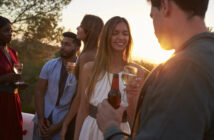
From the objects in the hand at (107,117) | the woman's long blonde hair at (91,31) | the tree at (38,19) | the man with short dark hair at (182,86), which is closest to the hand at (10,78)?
the woman's long blonde hair at (91,31)

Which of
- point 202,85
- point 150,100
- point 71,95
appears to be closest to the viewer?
point 202,85

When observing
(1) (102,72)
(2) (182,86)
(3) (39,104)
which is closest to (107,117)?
(2) (182,86)

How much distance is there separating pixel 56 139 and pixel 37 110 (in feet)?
2.13

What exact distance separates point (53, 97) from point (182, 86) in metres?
3.41

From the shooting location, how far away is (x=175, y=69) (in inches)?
34.5

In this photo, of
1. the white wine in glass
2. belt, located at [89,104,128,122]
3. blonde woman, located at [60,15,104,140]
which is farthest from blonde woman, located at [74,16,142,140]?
the white wine in glass

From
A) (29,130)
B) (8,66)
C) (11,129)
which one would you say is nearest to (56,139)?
(11,129)

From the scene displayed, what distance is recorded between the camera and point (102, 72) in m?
3.14

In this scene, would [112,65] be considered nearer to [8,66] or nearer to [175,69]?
[8,66]

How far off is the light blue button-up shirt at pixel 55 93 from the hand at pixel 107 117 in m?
2.53

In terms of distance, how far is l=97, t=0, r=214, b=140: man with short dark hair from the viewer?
2.68 feet

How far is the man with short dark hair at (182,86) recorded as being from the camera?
2.68ft

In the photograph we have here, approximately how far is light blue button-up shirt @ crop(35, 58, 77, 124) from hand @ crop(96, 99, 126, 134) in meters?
2.53

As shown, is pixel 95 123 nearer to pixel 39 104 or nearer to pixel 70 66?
pixel 70 66
